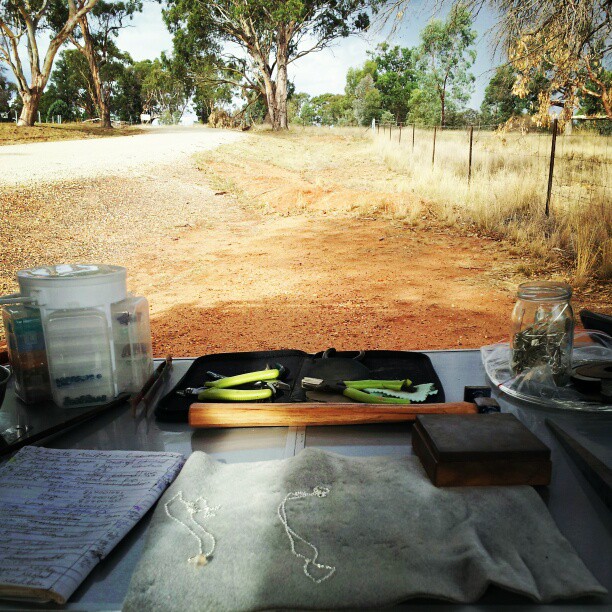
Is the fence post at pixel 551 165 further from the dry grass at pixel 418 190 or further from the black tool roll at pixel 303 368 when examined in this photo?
the black tool roll at pixel 303 368

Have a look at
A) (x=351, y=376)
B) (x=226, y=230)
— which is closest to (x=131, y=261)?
(x=226, y=230)

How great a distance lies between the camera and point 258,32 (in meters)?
3.55

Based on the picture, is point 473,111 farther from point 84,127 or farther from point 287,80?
point 84,127

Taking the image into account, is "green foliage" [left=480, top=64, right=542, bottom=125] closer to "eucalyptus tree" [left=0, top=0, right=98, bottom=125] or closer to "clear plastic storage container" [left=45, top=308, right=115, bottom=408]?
"eucalyptus tree" [left=0, top=0, right=98, bottom=125]

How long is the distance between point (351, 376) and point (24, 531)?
1.31ft

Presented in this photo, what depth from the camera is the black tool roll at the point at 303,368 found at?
2.11ft

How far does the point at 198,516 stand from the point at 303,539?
81 millimetres

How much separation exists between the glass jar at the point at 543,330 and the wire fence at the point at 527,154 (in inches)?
119

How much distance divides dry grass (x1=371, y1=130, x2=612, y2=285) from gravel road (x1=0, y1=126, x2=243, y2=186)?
57.1 inches

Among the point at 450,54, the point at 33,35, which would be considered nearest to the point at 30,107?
the point at 33,35

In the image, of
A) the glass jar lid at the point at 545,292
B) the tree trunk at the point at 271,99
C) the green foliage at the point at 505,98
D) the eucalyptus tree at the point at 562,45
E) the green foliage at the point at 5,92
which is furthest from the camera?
the tree trunk at the point at 271,99

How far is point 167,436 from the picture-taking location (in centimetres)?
58

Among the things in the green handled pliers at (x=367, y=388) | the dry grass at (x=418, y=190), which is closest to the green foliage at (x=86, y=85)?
the dry grass at (x=418, y=190)

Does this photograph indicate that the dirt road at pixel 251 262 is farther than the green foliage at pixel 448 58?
No
